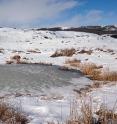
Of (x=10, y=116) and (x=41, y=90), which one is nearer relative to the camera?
(x=10, y=116)

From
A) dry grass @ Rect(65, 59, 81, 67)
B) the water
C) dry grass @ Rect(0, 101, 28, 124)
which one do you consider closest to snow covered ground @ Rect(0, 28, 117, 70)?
dry grass @ Rect(65, 59, 81, 67)

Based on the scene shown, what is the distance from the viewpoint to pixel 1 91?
9.79 metres

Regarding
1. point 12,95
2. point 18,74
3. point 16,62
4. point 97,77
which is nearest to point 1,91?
point 12,95

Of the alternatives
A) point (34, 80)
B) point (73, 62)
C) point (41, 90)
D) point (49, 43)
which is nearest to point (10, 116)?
point (41, 90)

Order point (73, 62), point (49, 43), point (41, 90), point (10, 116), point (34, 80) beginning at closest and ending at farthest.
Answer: point (10, 116)
point (41, 90)
point (34, 80)
point (73, 62)
point (49, 43)

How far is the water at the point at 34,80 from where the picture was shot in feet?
33.9

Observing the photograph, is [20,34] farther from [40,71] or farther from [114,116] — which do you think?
[114,116]

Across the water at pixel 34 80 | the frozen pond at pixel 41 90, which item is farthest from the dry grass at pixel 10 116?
the water at pixel 34 80

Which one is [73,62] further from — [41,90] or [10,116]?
[10,116]

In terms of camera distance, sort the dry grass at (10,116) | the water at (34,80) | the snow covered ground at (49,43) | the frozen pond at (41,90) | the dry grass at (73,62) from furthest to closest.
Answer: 1. the snow covered ground at (49,43)
2. the dry grass at (73,62)
3. the water at (34,80)
4. the frozen pond at (41,90)
5. the dry grass at (10,116)

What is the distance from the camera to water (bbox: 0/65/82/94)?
1034 cm

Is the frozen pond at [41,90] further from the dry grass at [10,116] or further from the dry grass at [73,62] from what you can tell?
the dry grass at [73,62]

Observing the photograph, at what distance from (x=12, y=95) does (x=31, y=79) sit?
115 inches

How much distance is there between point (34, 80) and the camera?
11930 mm
